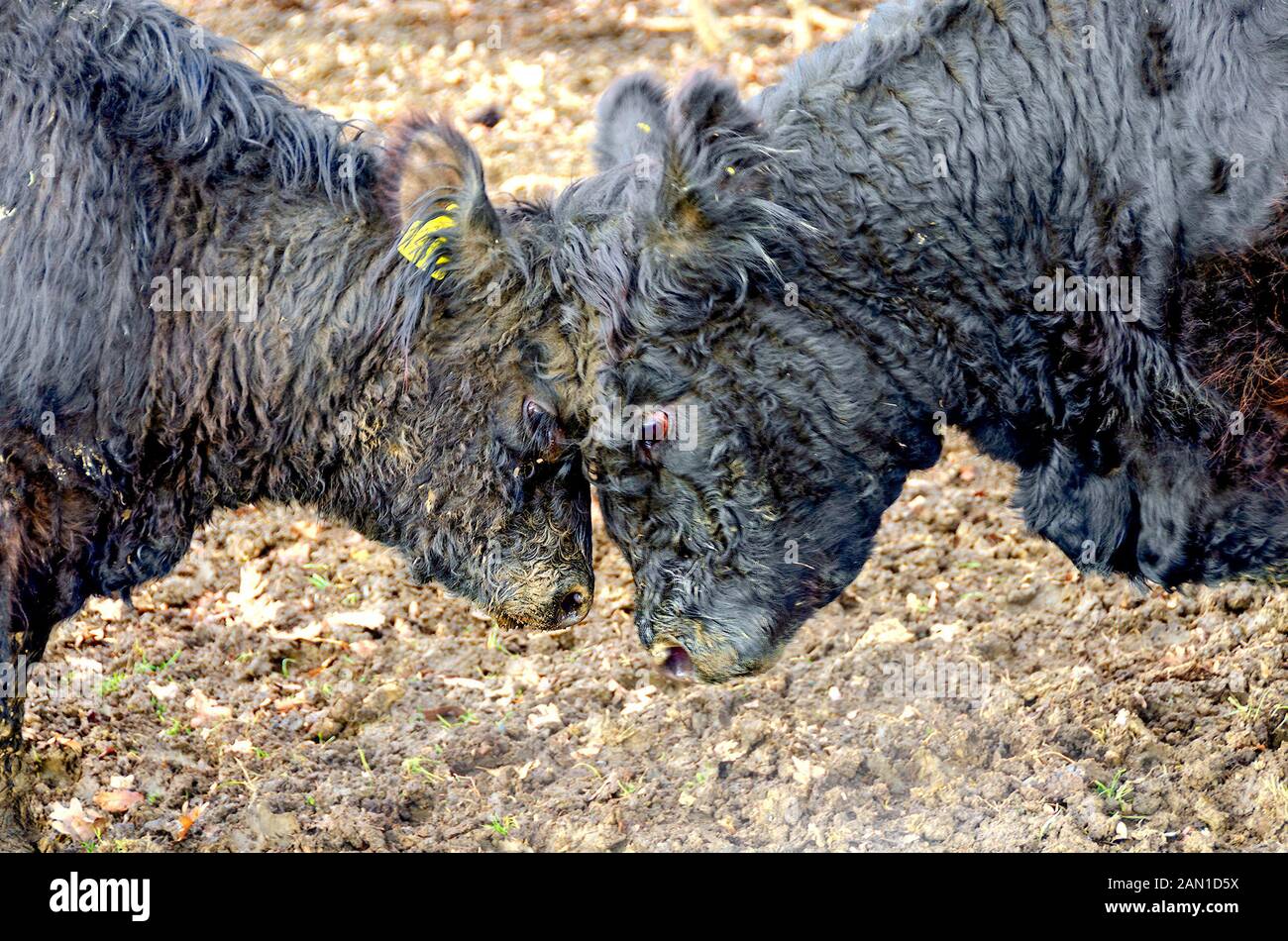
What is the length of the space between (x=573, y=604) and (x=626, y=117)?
1.74 meters

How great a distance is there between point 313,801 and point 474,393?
171 centimetres

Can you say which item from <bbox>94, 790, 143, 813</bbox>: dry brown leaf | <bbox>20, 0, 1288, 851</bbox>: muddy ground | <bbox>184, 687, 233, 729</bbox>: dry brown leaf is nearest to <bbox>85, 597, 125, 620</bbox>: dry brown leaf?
<bbox>20, 0, 1288, 851</bbox>: muddy ground

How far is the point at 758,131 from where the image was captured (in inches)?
171

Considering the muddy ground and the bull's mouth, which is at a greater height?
the bull's mouth

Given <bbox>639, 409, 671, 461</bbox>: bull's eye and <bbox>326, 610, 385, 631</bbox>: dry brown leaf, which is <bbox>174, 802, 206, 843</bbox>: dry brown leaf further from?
<bbox>639, 409, 671, 461</bbox>: bull's eye

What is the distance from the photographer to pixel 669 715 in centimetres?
553

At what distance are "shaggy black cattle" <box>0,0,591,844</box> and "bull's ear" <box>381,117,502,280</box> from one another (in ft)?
0.03

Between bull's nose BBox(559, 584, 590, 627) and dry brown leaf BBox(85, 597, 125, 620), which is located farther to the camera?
dry brown leaf BBox(85, 597, 125, 620)

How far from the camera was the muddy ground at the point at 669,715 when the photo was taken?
481 cm

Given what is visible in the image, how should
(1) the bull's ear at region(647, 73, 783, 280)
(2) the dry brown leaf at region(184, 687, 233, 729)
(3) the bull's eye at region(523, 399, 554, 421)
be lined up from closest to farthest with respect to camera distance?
1. (1) the bull's ear at region(647, 73, 783, 280)
2. (3) the bull's eye at region(523, 399, 554, 421)
3. (2) the dry brown leaf at region(184, 687, 233, 729)

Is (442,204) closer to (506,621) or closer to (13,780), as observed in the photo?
(506,621)

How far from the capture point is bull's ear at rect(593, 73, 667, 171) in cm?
471

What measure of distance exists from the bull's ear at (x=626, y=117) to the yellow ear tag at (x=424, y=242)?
25.8 inches

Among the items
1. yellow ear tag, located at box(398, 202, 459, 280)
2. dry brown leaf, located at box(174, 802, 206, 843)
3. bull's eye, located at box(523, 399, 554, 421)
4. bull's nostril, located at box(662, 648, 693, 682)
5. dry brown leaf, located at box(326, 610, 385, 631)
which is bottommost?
dry brown leaf, located at box(174, 802, 206, 843)
